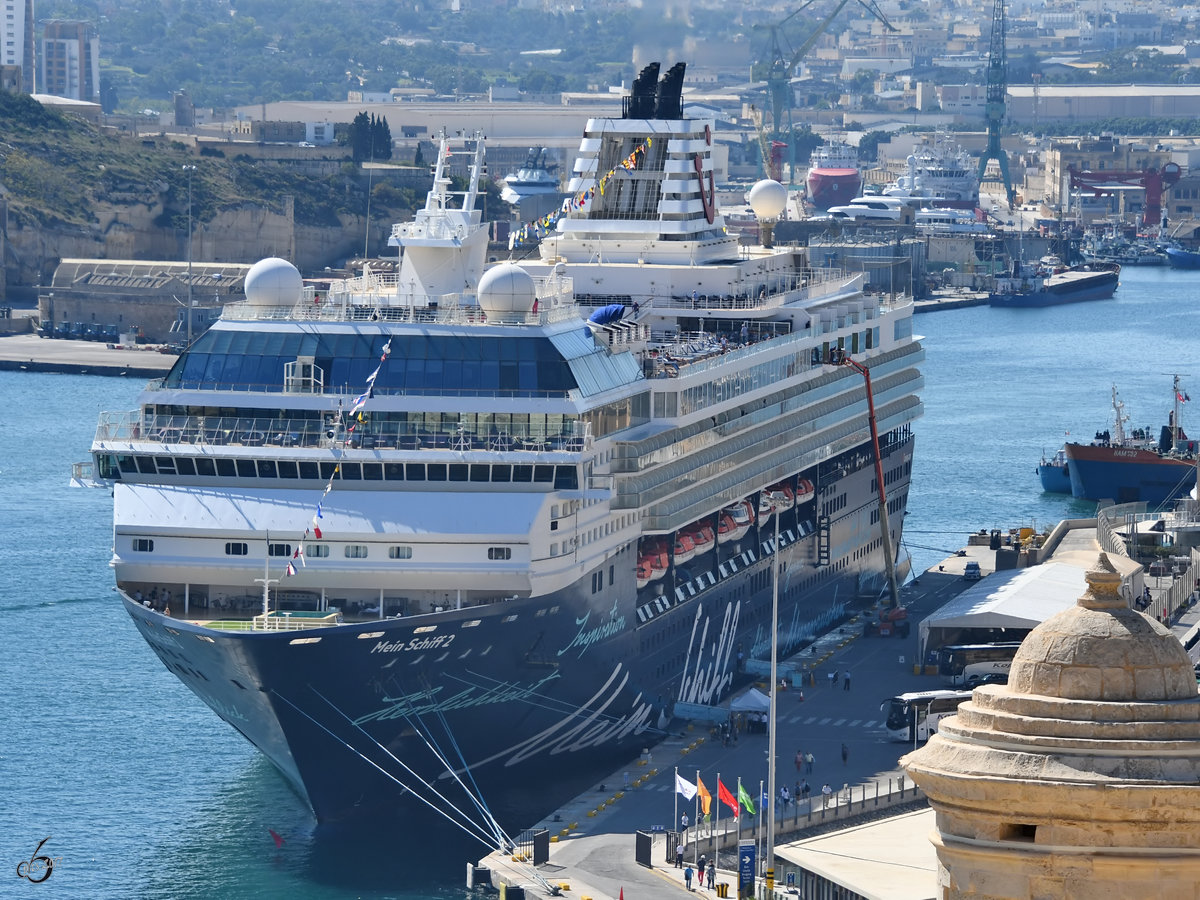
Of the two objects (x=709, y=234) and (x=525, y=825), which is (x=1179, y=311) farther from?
(x=525, y=825)

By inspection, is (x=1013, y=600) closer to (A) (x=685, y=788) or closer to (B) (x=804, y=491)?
(B) (x=804, y=491)

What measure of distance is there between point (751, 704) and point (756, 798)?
463 centimetres

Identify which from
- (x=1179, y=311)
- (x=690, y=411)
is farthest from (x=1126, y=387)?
(x=690, y=411)

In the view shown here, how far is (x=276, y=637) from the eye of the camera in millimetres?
37969

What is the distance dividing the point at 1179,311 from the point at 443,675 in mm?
145155

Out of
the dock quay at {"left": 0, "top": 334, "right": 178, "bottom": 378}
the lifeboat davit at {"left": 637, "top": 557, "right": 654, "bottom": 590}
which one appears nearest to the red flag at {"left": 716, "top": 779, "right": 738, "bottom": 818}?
the lifeboat davit at {"left": 637, "top": 557, "right": 654, "bottom": 590}

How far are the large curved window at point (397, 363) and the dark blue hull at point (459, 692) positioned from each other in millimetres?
3454

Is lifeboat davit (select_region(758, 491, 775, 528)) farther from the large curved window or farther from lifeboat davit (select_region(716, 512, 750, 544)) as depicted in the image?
the large curved window

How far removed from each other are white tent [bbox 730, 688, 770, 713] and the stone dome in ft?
120

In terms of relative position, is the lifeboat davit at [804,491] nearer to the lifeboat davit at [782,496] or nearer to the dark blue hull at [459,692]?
the lifeboat davit at [782,496]

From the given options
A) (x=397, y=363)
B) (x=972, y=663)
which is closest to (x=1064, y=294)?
(x=972, y=663)

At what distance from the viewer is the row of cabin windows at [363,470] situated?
4078cm

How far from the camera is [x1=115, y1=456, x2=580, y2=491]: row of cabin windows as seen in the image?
4078 cm

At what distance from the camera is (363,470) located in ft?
134
